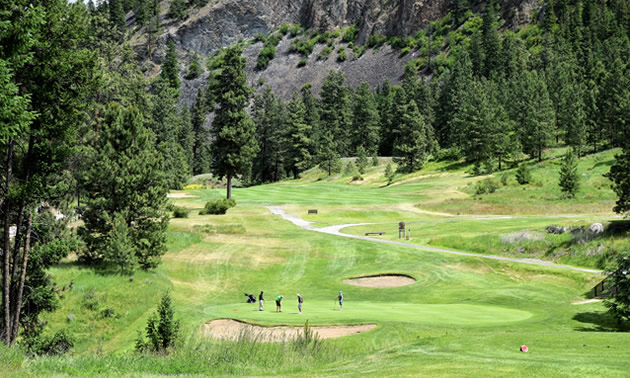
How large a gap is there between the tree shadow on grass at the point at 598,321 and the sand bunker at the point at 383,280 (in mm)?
13090

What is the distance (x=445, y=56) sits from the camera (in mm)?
184750

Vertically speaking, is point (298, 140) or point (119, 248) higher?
point (298, 140)

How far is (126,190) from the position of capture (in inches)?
1359

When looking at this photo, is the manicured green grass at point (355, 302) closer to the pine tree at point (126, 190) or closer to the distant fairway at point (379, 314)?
the distant fairway at point (379, 314)

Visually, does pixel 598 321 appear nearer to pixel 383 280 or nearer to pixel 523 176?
pixel 383 280

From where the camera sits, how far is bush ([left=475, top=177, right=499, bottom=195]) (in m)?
74.9

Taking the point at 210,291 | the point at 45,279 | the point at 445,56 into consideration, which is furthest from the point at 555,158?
the point at 445,56

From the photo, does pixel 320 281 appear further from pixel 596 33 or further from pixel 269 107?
pixel 596 33

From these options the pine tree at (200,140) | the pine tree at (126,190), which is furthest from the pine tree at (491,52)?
the pine tree at (126,190)

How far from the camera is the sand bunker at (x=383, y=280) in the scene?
120 feet

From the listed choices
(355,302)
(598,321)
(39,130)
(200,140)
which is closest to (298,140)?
(200,140)

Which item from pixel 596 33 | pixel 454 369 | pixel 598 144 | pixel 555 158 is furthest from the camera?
pixel 596 33

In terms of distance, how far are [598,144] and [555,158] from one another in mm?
13593

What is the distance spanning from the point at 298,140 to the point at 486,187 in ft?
185
